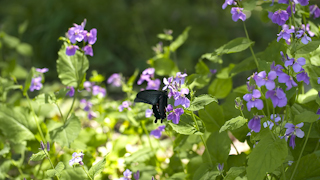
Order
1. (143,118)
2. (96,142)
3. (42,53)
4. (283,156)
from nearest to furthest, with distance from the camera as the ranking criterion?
(283,156) < (143,118) < (96,142) < (42,53)

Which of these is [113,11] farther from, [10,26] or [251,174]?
[251,174]

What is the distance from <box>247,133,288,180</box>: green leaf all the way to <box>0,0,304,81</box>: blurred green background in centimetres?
277

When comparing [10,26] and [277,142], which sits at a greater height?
[10,26]

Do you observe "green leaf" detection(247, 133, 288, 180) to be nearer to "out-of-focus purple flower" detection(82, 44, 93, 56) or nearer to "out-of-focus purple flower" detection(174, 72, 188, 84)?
"out-of-focus purple flower" detection(174, 72, 188, 84)

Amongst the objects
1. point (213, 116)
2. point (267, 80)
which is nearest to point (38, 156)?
point (213, 116)

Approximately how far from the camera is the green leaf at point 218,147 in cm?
155

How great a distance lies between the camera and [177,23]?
4.35 m

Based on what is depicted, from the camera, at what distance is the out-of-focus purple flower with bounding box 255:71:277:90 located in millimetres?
1095

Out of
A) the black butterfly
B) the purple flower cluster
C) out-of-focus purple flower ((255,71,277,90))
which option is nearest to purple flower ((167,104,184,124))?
the black butterfly

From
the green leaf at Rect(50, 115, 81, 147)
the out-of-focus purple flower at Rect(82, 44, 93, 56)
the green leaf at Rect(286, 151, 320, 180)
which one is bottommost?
the green leaf at Rect(286, 151, 320, 180)

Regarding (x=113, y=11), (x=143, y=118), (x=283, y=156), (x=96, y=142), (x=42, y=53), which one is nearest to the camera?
(x=283, y=156)

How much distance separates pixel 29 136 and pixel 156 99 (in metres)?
1.01

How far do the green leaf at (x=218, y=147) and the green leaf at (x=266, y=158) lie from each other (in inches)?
12.5

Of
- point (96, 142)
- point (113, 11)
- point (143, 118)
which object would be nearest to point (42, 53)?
point (113, 11)
